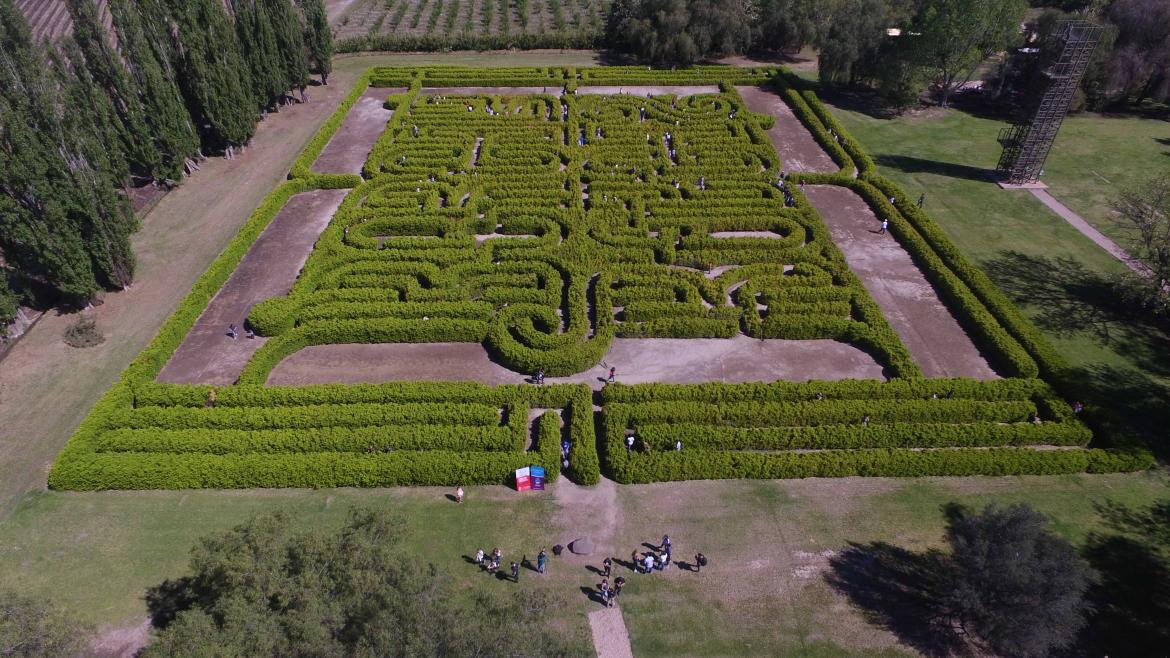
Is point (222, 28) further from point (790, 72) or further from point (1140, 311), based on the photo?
point (1140, 311)

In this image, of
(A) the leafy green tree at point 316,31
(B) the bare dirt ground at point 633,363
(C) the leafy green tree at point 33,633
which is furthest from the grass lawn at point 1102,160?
(A) the leafy green tree at point 316,31

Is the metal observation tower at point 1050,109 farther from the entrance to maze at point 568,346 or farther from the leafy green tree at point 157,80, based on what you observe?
the leafy green tree at point 157,80

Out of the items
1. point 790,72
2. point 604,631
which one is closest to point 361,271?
point 604,631

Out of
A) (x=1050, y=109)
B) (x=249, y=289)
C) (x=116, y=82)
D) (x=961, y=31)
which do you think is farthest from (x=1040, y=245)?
(x=116, y=82)

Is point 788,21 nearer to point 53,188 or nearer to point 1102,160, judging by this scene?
point 1102,160

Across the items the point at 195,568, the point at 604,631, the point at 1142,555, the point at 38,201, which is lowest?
the point at 604,631

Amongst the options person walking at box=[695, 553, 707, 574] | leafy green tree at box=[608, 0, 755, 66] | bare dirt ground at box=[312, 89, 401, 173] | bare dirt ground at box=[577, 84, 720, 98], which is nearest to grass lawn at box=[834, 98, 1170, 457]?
bare dirt ground at box=[577, 84, 720, 98]
